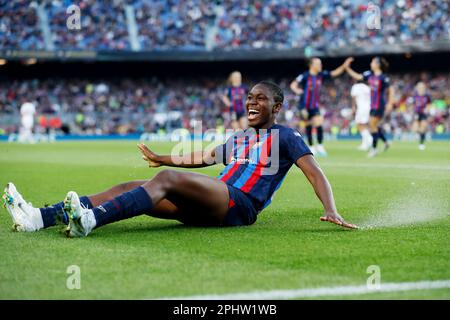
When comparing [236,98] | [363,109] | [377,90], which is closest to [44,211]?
[377,90]

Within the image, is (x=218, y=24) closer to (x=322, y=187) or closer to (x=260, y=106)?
(x=260, y=106)

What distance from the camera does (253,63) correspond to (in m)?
48.3

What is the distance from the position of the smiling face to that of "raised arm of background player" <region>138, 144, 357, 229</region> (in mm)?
500

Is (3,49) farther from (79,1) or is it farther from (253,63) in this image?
(253,63)

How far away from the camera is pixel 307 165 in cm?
677

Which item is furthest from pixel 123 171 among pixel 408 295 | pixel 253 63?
pixel 253 63

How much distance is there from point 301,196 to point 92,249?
5.32 m

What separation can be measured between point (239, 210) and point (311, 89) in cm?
1458

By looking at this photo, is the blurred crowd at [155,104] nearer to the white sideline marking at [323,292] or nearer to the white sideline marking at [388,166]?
the white sideline marking at [388,166]

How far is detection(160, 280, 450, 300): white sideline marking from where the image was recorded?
14.1 ft

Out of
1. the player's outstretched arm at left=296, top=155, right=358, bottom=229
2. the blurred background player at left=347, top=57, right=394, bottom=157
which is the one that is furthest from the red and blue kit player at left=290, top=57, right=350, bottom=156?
the player's outstretched arm at left=296, top=155, right=358, bottom=229

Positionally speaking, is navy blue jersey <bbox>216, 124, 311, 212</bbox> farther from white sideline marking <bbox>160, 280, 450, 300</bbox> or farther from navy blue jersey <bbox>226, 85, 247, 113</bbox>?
navy blue jersey <bbox>226, 85, 247, 113</bbox>

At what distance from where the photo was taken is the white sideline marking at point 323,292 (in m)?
4.31

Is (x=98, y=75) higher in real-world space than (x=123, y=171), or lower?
higher
